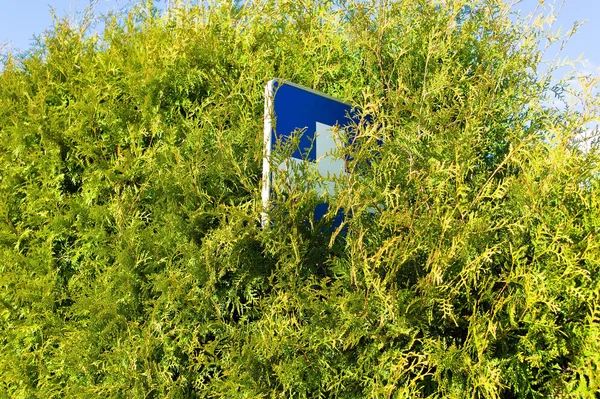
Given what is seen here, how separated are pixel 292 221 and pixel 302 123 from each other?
27.8 inches

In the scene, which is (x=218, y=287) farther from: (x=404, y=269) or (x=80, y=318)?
(x=80, y=318)

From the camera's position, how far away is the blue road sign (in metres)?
3.26

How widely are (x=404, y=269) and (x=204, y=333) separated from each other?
115 centimetres

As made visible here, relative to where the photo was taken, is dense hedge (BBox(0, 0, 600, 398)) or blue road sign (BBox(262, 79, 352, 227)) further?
blue road sign (BBox(262, 79, 352, 227))

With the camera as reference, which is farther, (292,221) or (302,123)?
(302,123)

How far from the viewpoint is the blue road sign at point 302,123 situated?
3.26 metres

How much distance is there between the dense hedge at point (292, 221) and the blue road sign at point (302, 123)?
169mm

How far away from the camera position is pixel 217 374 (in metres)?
3.28

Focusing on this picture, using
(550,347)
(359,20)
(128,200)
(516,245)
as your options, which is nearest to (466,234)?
(516,245)

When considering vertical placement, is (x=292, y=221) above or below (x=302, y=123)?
below

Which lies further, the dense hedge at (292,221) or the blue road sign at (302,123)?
the blue road sign at (302,123)

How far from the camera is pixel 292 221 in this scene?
3.17 meters

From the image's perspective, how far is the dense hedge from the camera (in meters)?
2.93

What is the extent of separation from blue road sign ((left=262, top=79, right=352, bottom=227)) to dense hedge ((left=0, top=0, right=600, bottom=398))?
169mm
